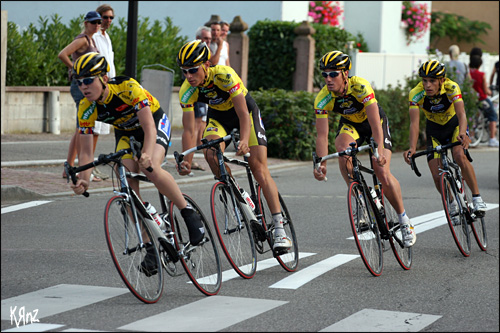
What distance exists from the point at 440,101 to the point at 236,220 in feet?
9.33

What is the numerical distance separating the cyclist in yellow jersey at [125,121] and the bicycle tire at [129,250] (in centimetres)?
8

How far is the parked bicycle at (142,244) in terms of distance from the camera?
20.6ft

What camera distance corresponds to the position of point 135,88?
22.1ft

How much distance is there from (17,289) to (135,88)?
5.61ft

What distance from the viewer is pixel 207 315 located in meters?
6.20

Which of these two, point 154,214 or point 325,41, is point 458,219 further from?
point 325,41

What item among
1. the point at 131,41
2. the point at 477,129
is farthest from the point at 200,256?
the point at 477,129

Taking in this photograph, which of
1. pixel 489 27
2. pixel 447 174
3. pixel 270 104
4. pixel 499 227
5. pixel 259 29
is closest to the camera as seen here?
pixel 447 174

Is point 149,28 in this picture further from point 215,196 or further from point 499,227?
point 215,196

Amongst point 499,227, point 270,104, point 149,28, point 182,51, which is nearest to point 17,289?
point 182,51

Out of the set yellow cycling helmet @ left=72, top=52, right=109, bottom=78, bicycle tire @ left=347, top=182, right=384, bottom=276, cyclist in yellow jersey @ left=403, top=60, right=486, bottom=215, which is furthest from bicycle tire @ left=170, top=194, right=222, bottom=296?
cyclist in yellow jersey @ left=403, top=60, right=486, bottom=215

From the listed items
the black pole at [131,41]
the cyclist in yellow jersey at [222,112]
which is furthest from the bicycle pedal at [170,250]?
the black pole at [131,41]

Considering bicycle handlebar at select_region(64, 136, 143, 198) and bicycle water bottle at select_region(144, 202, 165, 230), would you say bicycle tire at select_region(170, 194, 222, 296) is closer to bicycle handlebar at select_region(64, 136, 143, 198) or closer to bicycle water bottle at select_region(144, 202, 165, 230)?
bicycle water bottle at select_region(144, 202, 165, 230)

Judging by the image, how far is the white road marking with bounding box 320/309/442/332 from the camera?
596cm
